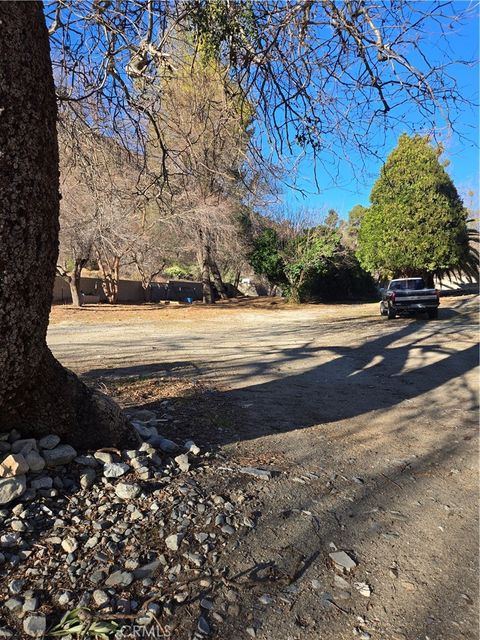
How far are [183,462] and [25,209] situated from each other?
1906 mm

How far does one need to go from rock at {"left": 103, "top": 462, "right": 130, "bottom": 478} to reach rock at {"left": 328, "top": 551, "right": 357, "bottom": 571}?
1.34m

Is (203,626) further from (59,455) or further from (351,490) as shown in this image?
(351,490)

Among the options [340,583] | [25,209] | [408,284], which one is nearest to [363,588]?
[340,583]

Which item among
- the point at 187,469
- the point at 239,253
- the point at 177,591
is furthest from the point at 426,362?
the point at 239,253

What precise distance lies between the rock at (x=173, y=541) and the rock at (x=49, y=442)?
1006mm

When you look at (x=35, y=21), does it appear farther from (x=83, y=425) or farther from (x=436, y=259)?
(x=436, y=259)

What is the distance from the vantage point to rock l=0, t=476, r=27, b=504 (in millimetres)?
2296

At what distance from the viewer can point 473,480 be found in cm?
344

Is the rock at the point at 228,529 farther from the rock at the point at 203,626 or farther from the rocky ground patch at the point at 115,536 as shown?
the rock at the point at 203,626

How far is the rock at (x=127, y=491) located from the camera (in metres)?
2.58

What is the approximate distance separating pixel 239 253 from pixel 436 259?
40.4 ft

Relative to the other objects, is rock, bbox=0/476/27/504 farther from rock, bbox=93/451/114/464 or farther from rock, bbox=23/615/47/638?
rock, bbox=23/615/47/638

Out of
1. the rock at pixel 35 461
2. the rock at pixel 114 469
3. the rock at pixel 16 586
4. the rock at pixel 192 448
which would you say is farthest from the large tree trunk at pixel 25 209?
the rock at pixel 192 448

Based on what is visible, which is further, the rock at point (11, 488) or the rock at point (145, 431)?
the rock at point (145, 431)
